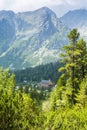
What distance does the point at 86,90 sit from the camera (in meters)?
59.7

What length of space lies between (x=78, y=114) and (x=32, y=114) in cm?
563

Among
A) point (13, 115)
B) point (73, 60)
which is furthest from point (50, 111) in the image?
point (73, 60)

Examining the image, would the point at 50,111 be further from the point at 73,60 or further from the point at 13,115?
the point at 73,60

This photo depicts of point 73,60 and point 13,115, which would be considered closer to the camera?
point 13,115

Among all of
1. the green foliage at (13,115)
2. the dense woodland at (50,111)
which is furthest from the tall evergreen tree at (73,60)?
the green foliage at (13,115)

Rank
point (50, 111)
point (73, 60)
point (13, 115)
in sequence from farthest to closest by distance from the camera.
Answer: point (73, 60), point (50, 111), point (13, 115)

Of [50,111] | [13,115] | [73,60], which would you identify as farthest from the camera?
[73,60]

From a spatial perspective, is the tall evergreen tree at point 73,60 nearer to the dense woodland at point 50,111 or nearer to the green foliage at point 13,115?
the dense woodland at point 50,111

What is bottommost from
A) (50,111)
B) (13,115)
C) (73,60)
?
(50,111)

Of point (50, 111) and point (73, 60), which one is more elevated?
point (73, 60)

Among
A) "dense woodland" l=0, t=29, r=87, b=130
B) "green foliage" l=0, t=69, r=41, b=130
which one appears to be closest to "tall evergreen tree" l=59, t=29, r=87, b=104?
"dense woodland" l=0, t=29, r=87, b=130

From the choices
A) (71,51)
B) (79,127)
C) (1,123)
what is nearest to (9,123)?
(1,123)

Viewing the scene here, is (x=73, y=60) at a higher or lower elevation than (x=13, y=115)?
higher

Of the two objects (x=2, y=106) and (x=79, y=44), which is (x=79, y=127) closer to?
(x=2, y=106)
